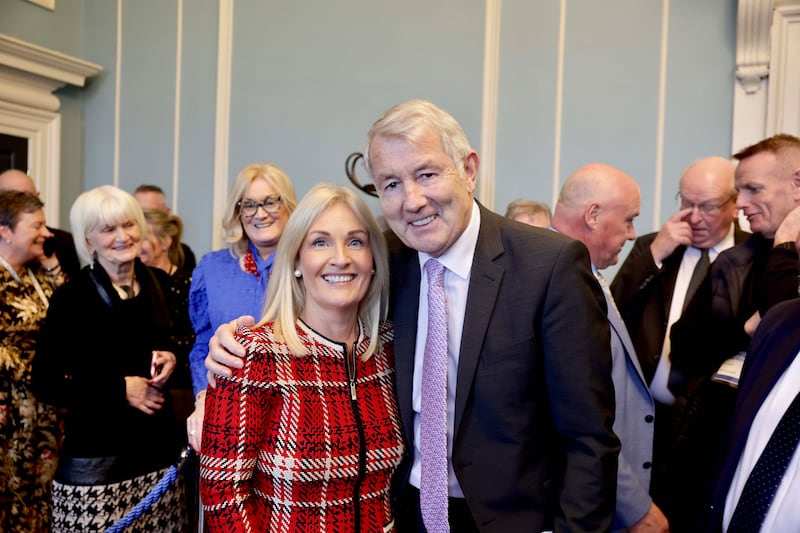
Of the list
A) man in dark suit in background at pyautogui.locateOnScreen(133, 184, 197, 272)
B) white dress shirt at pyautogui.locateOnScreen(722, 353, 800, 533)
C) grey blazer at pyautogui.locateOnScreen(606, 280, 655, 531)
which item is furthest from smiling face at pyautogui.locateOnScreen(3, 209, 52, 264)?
white dress shirt at pyautogui.locateOnScreen(722, 353, 800, 533)

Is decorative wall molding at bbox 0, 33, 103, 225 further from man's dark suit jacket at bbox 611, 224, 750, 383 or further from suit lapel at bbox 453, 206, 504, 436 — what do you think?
suit lapel at bbox 453, 206, 504, 436

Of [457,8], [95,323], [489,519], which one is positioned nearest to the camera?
[489,519]

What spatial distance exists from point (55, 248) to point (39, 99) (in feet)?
8.34

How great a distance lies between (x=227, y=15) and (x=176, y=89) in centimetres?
73

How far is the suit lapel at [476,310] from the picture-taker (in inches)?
62.2

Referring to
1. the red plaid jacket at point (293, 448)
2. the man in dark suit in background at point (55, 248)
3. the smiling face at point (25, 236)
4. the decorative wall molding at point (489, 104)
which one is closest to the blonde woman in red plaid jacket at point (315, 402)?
the red plaid jacket at point (293, 448)

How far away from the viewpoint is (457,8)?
460 cm

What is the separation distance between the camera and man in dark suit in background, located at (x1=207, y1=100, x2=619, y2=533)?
5.13 feet

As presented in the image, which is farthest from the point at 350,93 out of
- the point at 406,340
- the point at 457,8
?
the point at 406,340

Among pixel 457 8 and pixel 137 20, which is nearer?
pixel 457 8

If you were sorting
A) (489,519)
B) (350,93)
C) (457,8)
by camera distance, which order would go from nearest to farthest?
1. (489,519)
2. (457,8)
3. (350,93)

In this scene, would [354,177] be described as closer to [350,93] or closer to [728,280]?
[350,93]

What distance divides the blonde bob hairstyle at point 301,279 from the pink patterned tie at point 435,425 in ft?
0.64

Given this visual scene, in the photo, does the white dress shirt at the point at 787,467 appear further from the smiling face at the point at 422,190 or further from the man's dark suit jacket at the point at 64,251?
the man's dark suit jacket at the point at 64,251
